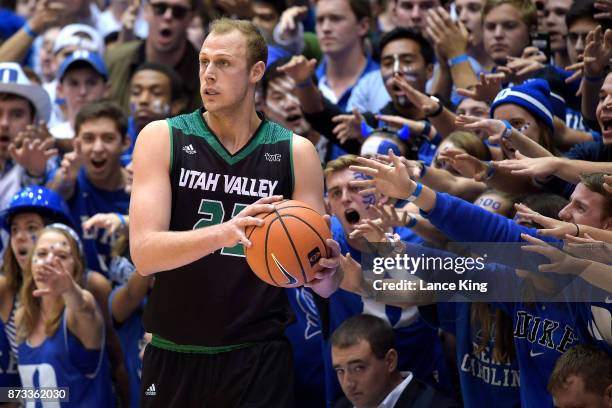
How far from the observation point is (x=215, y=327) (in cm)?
530

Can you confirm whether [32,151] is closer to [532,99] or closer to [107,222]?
[107,222]

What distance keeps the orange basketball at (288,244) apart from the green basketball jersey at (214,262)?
34 centimetres

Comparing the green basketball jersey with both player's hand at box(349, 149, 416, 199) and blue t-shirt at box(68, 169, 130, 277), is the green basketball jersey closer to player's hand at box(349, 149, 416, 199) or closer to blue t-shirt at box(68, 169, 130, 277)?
player's hand at box(349, 149, 416, 199)

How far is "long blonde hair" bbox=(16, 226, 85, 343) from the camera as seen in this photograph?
7.45 metres

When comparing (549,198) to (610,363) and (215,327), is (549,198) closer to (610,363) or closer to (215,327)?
(610,363)

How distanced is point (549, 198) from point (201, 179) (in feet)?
7.36

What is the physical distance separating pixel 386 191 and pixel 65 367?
275 centimetres

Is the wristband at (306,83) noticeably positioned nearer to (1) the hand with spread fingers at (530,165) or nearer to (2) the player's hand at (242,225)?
(1) the hand with spread fingers at (530,165)

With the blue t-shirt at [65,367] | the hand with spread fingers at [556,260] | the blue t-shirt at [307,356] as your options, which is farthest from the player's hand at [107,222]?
the hand with spread fingers at [556,260]

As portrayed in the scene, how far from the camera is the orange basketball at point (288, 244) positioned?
192 inches

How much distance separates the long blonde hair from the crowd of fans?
0.05 feet

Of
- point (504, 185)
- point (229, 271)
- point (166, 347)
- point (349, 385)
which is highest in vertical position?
point (504, 185)

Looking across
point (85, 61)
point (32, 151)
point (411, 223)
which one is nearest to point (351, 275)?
point (411, 223)

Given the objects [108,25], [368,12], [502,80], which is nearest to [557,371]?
[502,80]
